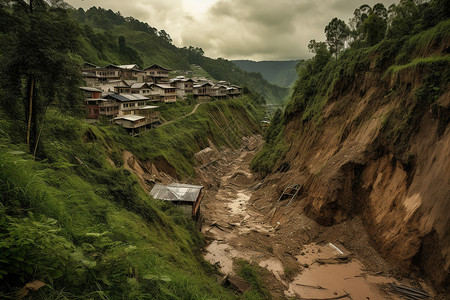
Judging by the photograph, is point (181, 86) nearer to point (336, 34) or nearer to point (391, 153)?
point (336, 34)

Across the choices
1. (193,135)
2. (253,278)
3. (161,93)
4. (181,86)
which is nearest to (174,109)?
(161,93)

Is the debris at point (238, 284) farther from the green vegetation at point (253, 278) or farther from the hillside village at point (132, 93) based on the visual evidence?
the hillside village at point (132, 93)

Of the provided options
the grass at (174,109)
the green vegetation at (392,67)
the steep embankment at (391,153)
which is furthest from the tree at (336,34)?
the grass at (174,109)

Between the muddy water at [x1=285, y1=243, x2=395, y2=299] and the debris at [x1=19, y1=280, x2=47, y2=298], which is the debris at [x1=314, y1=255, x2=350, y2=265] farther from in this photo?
the debris at [x1=19, y1=280, x2=47, y2=298]

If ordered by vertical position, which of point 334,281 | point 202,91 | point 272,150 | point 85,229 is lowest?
point 334,281

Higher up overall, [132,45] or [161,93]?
[132,45]

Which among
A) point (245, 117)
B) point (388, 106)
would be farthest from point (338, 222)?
point (245, 117)

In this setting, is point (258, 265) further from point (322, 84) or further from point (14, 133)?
point (322, 84)
